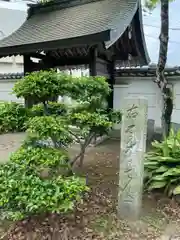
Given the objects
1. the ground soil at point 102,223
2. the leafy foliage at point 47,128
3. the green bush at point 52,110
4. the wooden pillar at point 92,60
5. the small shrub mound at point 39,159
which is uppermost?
the wooden pillar at point 92,60

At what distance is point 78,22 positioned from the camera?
300 inches

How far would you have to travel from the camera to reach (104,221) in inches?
137

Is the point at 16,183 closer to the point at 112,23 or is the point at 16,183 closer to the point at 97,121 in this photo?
the point at 97,121

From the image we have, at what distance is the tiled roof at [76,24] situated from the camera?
21.3ft

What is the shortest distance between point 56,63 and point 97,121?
5.28 meters

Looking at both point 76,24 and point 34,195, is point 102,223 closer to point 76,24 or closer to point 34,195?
point 34,195

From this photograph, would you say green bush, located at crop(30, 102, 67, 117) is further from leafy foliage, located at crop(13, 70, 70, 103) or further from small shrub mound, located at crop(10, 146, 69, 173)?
small shrub mound, located at crop(10, 146, 69, 173)

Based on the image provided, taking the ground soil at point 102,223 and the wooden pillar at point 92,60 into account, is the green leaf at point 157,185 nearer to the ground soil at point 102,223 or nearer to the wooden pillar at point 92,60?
the ground soil at point 102,223

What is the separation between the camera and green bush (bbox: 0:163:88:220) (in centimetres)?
264

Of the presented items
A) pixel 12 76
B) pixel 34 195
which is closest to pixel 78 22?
pixel 12 76

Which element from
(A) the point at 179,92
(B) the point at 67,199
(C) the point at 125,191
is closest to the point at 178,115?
(A) the point at 179,92

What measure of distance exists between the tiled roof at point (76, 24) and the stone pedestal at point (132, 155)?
2783 mm

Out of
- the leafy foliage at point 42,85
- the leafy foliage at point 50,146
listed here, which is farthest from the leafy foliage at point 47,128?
the leafy foliage at point 42,85

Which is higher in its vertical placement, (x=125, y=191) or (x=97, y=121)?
(x=97, y=121)
